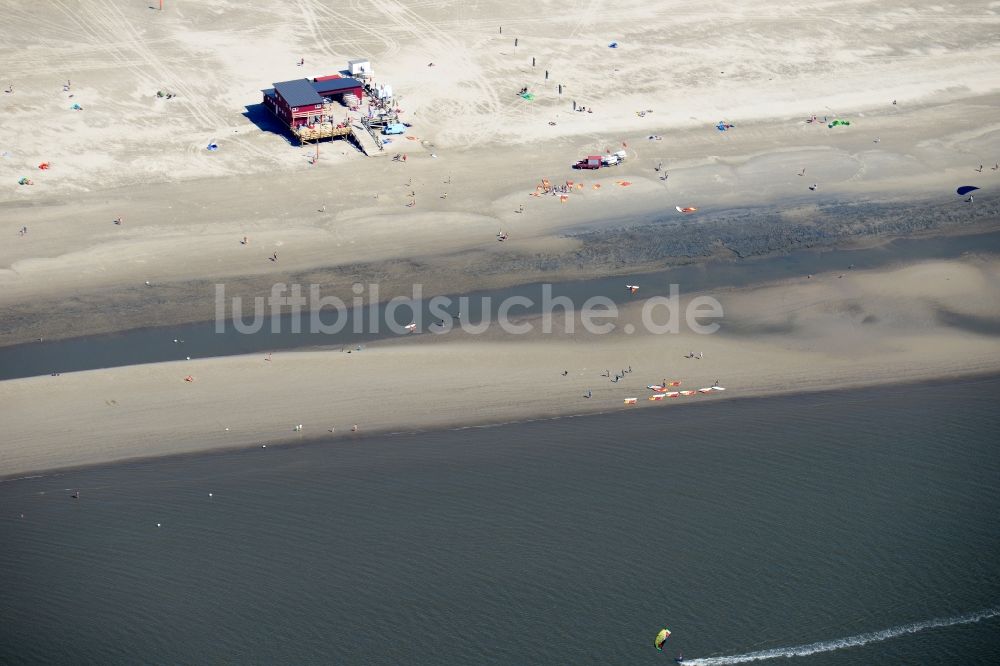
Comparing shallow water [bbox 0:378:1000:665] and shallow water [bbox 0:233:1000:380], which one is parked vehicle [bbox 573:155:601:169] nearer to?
shallow water [bbox 0:233:1000:380]

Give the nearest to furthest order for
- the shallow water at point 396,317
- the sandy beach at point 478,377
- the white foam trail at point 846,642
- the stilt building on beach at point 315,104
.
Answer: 1. the white foam trail at point 846,642
2. the sandy beach at point 478,377
3. the shallow water at point 396,317
4. the stilt building on beach at point 315,104

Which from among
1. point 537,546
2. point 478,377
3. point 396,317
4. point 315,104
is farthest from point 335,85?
point 537,546

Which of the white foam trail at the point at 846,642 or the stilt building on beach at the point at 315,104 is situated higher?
the stilt building on beach at the point at 315,104

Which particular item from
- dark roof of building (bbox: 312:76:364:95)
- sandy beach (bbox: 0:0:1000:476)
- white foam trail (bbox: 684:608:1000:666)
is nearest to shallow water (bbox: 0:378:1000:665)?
white foam trail (bbox: 684:608:1000:666)

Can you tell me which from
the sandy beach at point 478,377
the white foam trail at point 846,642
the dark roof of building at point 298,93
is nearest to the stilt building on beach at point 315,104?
the dark roof of building at point 298,93

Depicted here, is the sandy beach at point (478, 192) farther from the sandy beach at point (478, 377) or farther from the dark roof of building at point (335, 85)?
the dark roof of building at point (335, 85)

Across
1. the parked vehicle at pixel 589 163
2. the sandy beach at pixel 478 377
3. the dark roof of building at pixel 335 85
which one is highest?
the dark roof of building at pixel 335 85

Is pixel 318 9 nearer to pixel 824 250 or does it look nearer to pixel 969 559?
pixel 824 250
